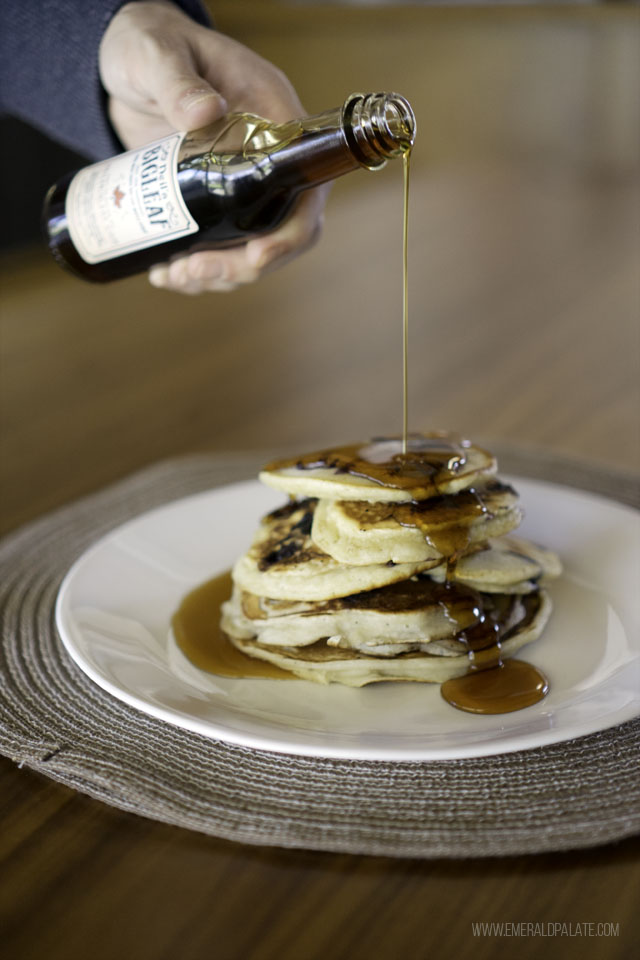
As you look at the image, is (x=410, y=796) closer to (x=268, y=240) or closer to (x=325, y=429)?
(x=268, y=240)

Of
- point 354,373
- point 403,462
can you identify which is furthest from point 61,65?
point 403,462

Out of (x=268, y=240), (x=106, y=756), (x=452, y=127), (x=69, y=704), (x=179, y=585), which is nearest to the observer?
(x=106, y=756)

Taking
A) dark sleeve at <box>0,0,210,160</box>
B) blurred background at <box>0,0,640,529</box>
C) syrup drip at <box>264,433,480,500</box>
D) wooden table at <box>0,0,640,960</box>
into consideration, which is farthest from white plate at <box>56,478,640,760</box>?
dark sleeve at <box>0,0,210,160</box>

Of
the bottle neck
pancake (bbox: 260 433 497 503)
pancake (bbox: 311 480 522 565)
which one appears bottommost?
pancake (bbox: 311 480 522 565)

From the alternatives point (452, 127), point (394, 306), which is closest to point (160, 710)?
point (394, 306)

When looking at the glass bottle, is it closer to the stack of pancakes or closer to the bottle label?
the bottle label

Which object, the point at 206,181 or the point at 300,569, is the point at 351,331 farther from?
the point at 300,569

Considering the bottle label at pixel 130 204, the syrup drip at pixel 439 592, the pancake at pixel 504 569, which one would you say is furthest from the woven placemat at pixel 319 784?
the bottle label at pixel 130 204
